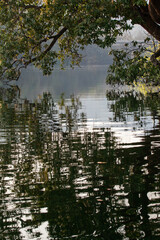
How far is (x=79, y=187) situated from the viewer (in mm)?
8820

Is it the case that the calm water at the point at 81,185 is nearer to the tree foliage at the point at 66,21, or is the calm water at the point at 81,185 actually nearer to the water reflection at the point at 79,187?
the water reflection at the point at 79,187

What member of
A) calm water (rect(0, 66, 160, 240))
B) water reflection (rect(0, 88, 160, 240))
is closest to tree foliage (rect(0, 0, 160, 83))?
calm water (rect(0, 66, 160, 240))

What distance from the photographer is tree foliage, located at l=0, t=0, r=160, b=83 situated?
66.3 ft

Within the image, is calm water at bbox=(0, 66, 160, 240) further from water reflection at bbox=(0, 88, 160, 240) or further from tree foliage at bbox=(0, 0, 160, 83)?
tree foliage at bbox=(0, 0, 160, 83)

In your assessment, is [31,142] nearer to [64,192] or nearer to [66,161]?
[66,161]

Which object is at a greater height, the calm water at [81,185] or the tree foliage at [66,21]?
the tree foliage at [66,21]

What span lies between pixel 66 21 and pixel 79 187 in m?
14.9

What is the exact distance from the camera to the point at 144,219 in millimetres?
6973

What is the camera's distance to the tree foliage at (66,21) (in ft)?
66.3

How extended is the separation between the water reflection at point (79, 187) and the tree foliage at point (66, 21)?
23.1 ft

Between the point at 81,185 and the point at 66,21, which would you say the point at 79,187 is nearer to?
the point at 81,185

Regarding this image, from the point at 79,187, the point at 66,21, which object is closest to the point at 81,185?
the point at 79,187

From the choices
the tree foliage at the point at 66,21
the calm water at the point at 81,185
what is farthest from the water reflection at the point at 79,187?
the tree foliage at the point at 66,21

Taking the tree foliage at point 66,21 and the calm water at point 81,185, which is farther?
the tree foliage at point 66,21
